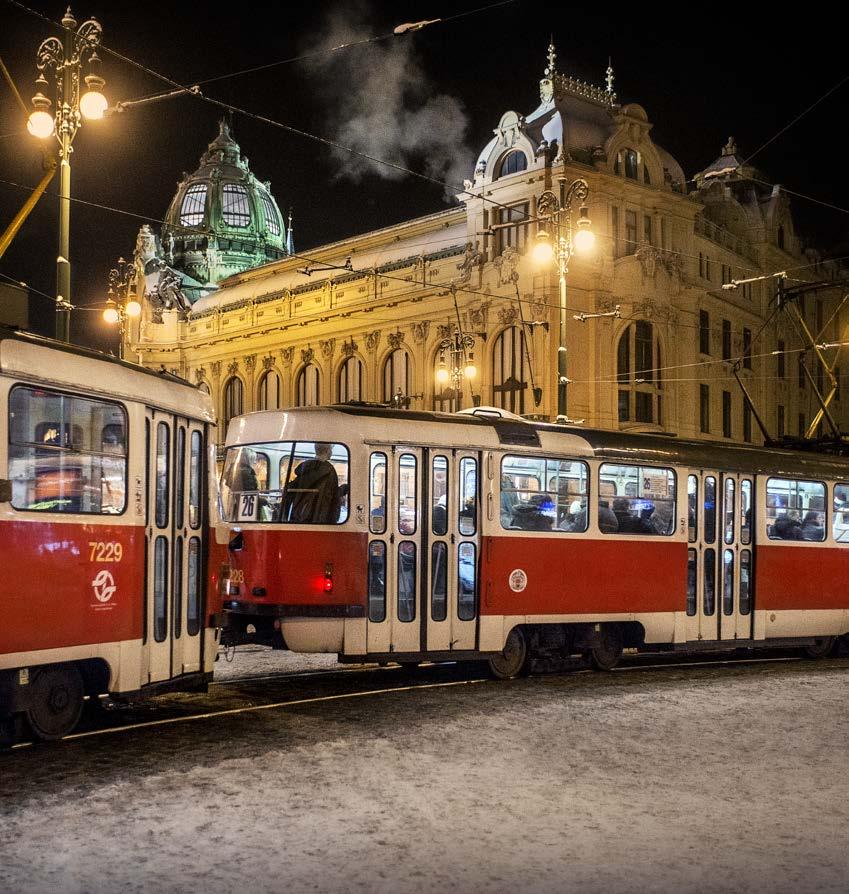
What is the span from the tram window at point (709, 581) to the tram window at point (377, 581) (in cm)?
539

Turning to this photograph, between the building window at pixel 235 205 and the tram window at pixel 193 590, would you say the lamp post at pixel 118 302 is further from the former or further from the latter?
the building window at pixel 235 205

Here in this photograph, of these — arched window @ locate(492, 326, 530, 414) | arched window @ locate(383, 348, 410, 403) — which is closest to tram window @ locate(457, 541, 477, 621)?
arched window @ locate(492, 326, 530, 414)

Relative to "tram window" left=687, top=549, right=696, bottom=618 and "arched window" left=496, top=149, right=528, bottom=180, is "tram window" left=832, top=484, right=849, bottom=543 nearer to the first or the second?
"tram window" left=687, top=549, right=696, bottom=618

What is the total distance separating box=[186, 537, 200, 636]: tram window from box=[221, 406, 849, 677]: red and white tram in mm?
1641

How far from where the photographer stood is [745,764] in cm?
930

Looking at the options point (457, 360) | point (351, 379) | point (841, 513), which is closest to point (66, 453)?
point (841, 513)

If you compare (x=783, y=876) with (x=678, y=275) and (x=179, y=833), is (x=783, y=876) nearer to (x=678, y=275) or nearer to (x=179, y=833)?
(x=179, y=833)

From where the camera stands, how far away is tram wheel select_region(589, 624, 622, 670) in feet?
52.9

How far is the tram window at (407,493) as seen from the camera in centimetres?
1414

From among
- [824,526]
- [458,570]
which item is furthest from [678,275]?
[458,570]

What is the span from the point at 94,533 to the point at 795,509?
11.8 m

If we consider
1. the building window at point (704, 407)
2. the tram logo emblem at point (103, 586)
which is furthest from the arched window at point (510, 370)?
the tram logo emblem at point (103, 586)

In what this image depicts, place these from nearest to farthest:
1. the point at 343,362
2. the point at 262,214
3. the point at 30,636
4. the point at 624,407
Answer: the point at 30,636
the point at 624,407
the point at 343,362
the point at 262,214

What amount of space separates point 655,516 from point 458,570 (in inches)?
136
